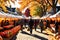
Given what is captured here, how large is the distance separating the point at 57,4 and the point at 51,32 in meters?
0.51

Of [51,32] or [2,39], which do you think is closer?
[2,39]

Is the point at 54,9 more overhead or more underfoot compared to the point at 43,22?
more overhead

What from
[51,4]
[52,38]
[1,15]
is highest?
[51,4]

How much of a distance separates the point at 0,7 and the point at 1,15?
23 cm

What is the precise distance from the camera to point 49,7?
2797 millimetres

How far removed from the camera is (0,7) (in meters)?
2.88

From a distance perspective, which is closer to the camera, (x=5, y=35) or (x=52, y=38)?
(x=5, y=35)

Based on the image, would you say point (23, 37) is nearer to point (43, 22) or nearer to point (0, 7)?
point (43, 22)

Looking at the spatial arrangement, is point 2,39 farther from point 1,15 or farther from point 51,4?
point 51,4

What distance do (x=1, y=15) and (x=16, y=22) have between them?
286mm

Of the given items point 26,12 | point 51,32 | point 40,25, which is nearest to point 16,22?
point 26,12

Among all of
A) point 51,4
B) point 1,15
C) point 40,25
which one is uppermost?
point 51,4

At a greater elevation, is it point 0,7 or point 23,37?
point 0,7

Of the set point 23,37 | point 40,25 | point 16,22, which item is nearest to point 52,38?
point 40,25
